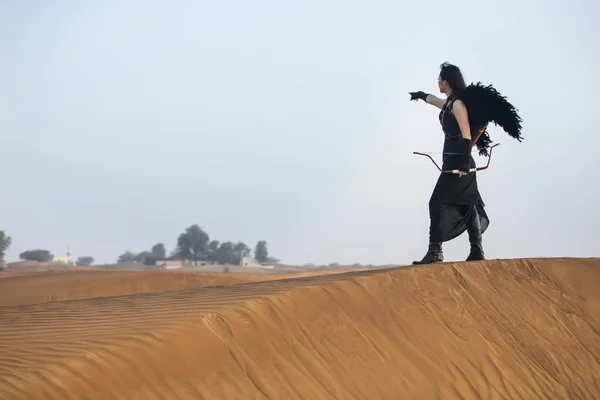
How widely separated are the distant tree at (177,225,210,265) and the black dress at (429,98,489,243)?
6047 centimetres

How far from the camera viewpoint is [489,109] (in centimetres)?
841

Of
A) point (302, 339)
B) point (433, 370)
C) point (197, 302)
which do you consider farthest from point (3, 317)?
point (433, 370)

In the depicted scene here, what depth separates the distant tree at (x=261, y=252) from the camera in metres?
80.4

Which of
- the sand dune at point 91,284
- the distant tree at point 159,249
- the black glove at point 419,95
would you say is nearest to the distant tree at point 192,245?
the distant tree at point 159,249

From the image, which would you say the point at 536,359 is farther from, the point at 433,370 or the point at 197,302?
the point at 197,302

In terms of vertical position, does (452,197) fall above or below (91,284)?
above

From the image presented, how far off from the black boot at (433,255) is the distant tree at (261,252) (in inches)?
2826

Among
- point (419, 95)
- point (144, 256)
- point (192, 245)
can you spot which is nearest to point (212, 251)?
point (192, 245)

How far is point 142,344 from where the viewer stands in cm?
515

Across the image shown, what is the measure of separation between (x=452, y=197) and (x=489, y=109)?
45.6 inches

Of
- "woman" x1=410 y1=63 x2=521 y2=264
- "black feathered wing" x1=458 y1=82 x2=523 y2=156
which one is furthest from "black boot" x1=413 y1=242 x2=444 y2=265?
"black feathered wing" x1=458 y1=82 x2=523 y2=156

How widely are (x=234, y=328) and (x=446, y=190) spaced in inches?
147

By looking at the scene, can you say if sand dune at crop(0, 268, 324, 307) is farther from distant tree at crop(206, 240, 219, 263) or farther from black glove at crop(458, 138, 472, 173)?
distant tree at crop(206, 240, 219, 263)

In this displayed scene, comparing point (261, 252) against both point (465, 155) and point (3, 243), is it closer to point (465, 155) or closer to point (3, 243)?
point (3, 243)
